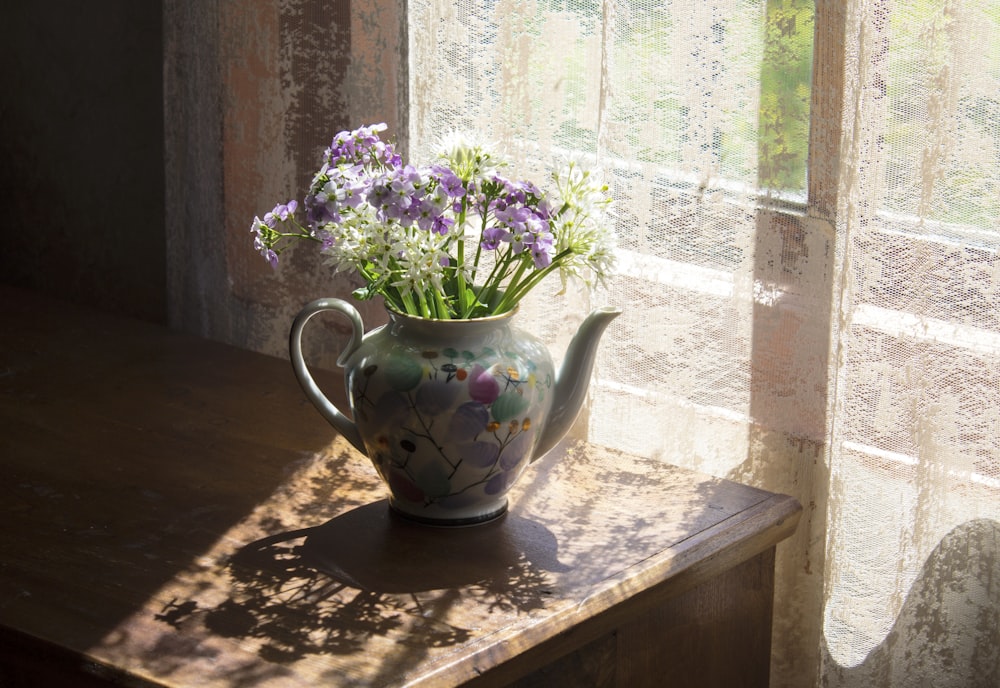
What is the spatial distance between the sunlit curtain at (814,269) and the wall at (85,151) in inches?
24.5

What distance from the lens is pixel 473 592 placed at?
1.19 metres

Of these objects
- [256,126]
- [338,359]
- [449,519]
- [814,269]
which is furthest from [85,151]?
[814,269]

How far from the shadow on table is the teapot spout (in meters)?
0.11

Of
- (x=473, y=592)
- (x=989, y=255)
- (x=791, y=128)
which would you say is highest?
(x=791, y=128)

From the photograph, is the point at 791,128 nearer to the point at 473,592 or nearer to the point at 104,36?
the point at 473,592

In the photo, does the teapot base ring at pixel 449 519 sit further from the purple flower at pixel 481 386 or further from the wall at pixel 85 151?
the wall at pixel 85 151

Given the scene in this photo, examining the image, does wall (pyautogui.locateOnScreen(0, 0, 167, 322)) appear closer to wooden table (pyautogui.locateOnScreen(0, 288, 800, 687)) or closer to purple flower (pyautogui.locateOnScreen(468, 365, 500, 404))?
wooden table (pyautogui.locateOnScreen(0, 288, 800, 687))

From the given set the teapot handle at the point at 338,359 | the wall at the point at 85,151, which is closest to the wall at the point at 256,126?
the wall at the point at 85,151

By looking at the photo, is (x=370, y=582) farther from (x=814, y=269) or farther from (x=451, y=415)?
(x=814, y=269)

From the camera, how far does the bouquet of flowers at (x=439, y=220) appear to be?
3.88 feet

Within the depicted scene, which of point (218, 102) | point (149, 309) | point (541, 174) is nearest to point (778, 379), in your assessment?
point (541, 174)

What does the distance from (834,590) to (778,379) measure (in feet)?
0.79

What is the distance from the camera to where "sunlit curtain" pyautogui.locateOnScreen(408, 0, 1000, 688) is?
4.34 ft

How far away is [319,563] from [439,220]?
338 millimetres
